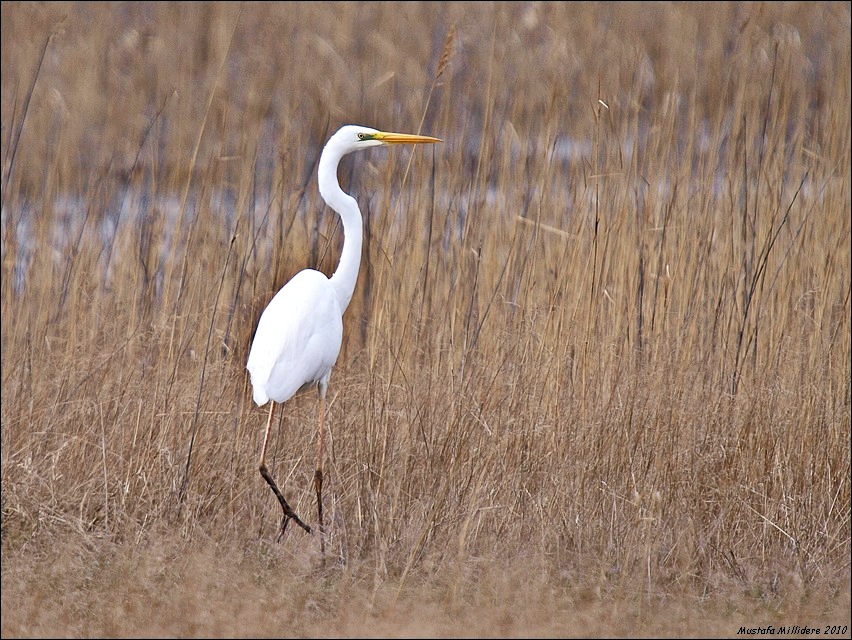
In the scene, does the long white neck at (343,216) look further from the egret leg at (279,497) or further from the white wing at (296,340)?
the egret leg at (279,497)

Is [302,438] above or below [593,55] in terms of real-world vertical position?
below

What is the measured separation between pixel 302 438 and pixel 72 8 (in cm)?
571

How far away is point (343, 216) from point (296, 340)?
403 mm

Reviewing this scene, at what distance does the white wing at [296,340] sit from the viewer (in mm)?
2973

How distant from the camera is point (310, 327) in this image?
3055mm

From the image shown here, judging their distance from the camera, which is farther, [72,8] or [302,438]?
[72,8]

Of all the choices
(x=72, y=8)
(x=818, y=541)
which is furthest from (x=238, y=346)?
(x=72, y=8)

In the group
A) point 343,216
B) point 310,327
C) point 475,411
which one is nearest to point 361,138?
point 343,216

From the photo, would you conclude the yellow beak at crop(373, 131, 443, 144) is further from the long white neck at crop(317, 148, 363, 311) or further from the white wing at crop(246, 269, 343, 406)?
the white wing at crop(246, 269, 343, 406)

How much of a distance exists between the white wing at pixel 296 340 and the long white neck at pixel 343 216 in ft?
0.33

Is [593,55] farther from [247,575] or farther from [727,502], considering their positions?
[247,575]

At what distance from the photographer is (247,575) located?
270 cm

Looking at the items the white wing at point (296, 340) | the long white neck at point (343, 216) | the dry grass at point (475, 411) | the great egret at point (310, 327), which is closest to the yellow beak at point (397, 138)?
the great egret at point (310, 327)

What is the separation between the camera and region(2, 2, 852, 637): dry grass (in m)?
2.65
